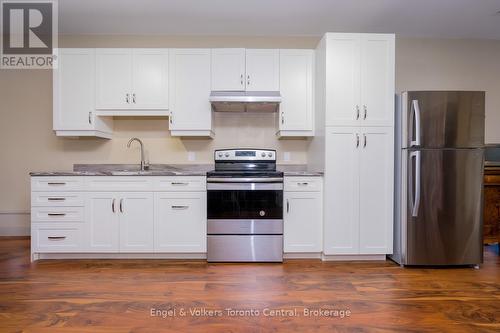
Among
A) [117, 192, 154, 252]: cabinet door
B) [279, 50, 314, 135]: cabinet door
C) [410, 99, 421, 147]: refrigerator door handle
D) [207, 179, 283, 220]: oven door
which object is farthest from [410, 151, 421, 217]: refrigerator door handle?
[117, 192, 154, 252]: cabinet door

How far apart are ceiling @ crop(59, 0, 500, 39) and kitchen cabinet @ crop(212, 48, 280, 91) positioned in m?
0.39

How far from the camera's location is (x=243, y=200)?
9.84 feet

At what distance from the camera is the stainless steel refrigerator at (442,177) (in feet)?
8.98

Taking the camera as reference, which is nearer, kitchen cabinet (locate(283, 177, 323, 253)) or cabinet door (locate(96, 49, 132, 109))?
kitchen cabinet (locate(283, 177, 323, 253))

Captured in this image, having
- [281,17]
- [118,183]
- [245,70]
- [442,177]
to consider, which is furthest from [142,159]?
[442,177]

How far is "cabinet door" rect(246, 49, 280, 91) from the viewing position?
133 inches

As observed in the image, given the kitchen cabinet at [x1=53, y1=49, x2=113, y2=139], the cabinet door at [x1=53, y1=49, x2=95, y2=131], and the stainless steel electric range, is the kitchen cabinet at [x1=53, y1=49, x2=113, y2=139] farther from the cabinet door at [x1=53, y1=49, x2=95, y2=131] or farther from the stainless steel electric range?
the stainless steel electric range

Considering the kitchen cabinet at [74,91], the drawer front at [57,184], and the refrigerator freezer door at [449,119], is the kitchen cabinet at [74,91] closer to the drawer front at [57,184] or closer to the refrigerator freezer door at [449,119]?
the drawer front at [57,184]

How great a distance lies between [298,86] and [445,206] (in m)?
1.88

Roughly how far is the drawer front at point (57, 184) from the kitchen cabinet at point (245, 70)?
5.61 feet

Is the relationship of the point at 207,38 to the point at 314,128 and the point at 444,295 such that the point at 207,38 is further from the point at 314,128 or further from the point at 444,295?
the point at 444,295

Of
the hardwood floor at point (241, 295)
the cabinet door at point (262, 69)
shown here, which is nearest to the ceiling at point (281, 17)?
the cabinet door at point (262, 69)

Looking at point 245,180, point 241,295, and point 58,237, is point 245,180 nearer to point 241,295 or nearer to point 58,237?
point 241,295

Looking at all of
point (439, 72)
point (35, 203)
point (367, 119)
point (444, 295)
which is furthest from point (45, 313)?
point (439, 72)
